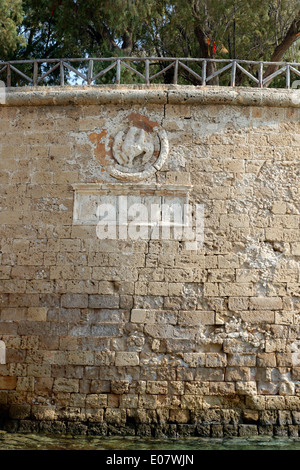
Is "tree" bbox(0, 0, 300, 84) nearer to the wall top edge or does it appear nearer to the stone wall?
the wall top edge

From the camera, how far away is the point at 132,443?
6.45m

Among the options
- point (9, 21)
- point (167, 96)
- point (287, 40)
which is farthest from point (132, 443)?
point (287, 40)

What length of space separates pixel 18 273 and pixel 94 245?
3.33 ft

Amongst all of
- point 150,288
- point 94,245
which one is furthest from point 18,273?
point 150,288

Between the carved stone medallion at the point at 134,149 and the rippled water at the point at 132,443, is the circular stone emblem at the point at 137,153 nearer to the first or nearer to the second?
the carved stone medallion at the point at 134,149

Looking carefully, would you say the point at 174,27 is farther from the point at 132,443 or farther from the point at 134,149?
the point at 132,443

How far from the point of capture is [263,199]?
A: 710 cm

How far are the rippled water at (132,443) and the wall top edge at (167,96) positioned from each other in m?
4.08

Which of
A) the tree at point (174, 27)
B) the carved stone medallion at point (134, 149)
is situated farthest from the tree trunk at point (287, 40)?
the carved stone medallion at point (134, 149)

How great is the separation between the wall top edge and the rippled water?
4079 mm

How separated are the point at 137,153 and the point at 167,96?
81cm

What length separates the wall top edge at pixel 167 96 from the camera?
7.08 m
